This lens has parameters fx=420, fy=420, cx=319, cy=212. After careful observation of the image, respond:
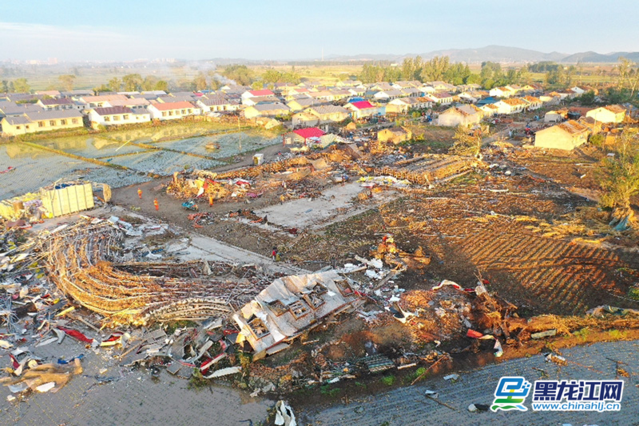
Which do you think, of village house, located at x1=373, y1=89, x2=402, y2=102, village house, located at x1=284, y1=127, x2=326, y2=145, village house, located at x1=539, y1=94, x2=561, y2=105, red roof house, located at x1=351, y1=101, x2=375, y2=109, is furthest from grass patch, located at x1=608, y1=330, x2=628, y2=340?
village house, located at x1=539, y1=94, x2=561, y2=105

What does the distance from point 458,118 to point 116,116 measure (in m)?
32.3

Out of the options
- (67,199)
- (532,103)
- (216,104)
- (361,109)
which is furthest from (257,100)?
(67,199)

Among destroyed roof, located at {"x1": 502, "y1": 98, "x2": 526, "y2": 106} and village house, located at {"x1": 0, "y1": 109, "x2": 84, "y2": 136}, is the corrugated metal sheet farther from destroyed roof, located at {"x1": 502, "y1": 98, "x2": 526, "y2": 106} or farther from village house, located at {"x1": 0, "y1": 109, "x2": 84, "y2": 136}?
destroyed roof, located at {"x1": 502, "y1": 98, "x2": 526, "y2": 106}

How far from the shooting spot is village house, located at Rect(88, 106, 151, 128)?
3994cm

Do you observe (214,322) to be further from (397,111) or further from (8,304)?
(397,111)

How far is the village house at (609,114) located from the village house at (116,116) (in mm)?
42764

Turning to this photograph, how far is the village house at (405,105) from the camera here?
46.9m

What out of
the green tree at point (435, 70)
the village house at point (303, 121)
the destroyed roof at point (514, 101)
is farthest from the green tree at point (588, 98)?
the green tree at point (435, 70)

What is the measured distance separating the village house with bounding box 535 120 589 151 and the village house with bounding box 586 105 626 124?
10.6 metres

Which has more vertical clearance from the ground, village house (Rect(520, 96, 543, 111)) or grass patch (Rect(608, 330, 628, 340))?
village house (Rect(520, 96, 543, 111))

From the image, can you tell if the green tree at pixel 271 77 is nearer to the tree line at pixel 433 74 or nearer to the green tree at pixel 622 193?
the tree line at pixel 433 74

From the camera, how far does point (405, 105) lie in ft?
158

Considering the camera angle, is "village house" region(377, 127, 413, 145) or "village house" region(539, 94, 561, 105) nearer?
"village house" region(377, 127, 413, 145)

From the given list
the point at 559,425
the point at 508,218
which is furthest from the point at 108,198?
the point at 559,425
